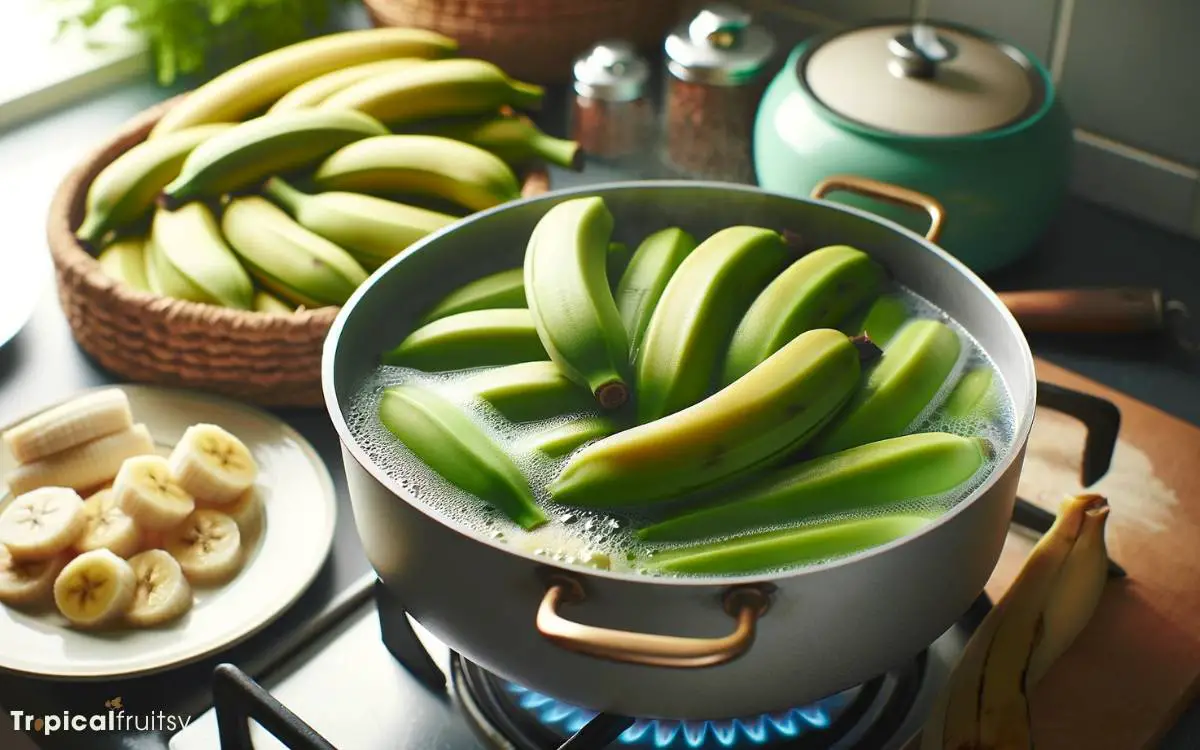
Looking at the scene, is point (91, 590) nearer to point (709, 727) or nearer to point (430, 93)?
point (709, 727)

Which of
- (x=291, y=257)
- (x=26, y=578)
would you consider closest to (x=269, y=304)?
(x=291, y=257)

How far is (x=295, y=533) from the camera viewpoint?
0.71 meters

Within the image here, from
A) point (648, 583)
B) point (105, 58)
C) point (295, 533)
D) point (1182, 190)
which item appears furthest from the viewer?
point (105, 58)

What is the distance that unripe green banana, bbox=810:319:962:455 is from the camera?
55cm

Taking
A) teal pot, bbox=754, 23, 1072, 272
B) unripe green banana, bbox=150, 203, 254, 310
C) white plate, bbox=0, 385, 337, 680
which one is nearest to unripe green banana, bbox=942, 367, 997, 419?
teal pot, bbox=754, 23, 1072, 272

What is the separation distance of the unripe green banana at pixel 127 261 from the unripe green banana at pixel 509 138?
236 millimetres

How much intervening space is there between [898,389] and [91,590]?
1.44ft

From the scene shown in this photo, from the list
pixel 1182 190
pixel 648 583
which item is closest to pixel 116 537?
pixel 648 583

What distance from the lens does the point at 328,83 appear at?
1.00m

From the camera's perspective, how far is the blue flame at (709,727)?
0.58m

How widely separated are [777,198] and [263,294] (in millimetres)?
378

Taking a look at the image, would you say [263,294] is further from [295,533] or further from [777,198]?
[777,198]

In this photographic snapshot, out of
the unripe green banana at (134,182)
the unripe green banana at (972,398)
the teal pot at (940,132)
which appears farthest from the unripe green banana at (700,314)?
the unripe green banana at (134,182)

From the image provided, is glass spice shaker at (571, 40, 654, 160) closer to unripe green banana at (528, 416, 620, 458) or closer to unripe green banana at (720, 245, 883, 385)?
unripe green banana at (720, 245, 883, 385)
